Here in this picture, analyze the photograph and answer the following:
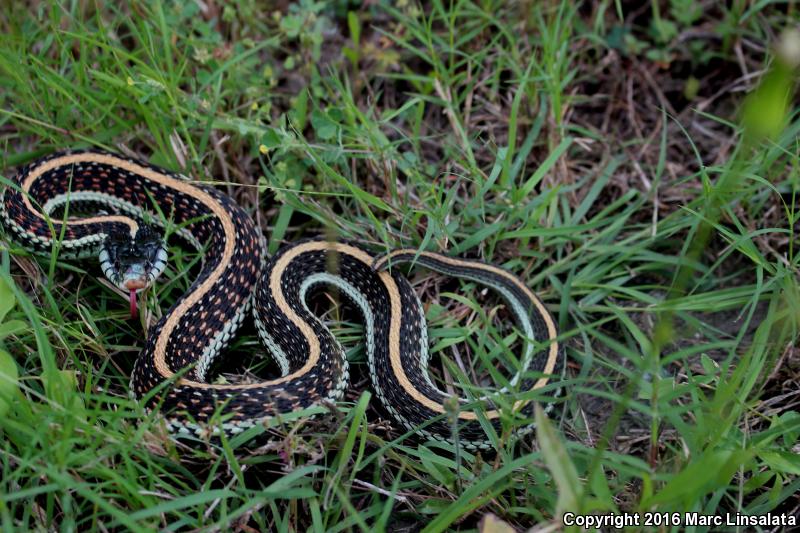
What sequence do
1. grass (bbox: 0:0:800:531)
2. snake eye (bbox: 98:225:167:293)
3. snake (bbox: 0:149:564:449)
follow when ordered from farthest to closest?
snake eye (bbox: 98:225:167:293) < snake (bbox: 0:149:564:449) < grass (bbox: 0:0:800:531)

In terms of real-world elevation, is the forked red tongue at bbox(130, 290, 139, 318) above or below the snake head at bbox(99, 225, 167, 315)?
below

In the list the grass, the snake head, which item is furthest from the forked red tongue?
the grass

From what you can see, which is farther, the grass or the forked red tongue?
the forked red tongue

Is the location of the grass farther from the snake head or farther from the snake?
the snake head

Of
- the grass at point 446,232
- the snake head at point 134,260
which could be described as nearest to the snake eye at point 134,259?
the snake head at point 134,260

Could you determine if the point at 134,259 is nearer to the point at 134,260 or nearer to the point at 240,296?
the point at 134,260

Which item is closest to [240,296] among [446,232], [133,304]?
[133,304]
